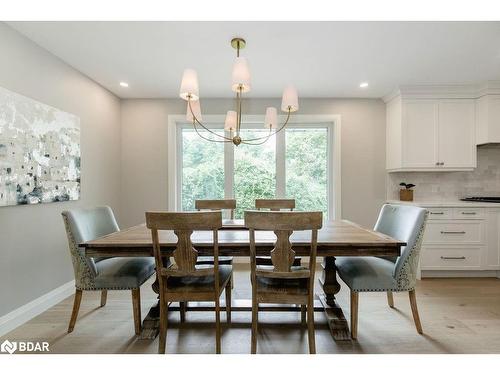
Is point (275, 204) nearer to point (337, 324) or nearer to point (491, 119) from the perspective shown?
point (337, 324)

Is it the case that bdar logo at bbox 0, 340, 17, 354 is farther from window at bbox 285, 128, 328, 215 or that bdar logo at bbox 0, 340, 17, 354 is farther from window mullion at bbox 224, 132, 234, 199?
window at bbox 285, 128, 328, 215

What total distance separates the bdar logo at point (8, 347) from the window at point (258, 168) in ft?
6.89

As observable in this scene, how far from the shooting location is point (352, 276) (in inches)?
69.6

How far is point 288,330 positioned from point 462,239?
245cm

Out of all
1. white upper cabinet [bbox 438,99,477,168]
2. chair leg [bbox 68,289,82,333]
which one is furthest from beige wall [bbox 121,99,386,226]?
chair leg [bbox 68,289,82,333]

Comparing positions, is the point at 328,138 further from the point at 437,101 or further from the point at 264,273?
the point at 264,273

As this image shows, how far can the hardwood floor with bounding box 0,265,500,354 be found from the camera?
169 centimetres

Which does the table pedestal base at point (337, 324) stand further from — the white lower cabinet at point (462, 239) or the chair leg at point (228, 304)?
the white lower cabinet at point (462, 239)

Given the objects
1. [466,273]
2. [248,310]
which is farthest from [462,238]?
[248,310]

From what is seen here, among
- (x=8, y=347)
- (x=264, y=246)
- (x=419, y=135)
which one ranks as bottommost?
(x=8, y=347)

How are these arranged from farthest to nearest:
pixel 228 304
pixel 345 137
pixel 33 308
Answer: pixel 345 137
pixel 33 308
pixel 228 304

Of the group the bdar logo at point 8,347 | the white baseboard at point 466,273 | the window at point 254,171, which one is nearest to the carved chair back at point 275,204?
the window at point 254,171

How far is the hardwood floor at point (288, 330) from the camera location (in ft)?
5.53

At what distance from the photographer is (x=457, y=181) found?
3361 mm
